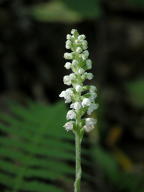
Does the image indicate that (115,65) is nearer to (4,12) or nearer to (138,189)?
(4,12)

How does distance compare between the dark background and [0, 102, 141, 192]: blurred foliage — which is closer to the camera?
[0, 102, 141, 192]: blurred foliage

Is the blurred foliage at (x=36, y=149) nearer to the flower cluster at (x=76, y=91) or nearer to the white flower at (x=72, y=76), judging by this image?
the flower cluster at (x=76, y=91)

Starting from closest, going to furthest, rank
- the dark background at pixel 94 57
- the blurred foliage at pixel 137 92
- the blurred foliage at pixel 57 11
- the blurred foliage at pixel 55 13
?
1. the blurred foliage at pixel 57 11
2. the dark background at pixel 94 57
3. the blurred foliage at pixel 55 13
4. the blurred foliage at pixel 137 92

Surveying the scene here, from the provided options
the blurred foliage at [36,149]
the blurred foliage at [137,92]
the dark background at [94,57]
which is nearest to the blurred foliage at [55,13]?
the dark background at [94,57]

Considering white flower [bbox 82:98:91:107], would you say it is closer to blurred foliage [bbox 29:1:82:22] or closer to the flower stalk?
the flower stalk

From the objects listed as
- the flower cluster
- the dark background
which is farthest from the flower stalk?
the dark background

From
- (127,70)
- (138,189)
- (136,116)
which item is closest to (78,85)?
(138,189)

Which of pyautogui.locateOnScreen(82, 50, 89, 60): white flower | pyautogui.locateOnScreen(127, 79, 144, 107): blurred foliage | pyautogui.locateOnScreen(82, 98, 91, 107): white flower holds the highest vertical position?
pyautogui.locateOnScreen(127, 79, 144, 107): blurred foliage

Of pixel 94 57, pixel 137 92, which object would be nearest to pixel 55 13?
pixel 94 57
